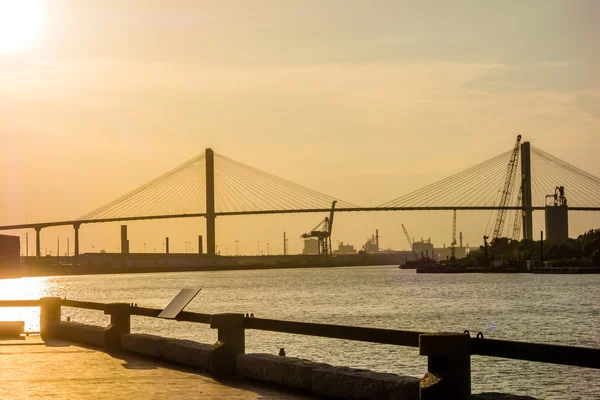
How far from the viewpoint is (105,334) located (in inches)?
834

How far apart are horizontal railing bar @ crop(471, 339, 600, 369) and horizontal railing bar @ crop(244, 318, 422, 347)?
1.06 m

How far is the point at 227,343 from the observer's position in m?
16.6

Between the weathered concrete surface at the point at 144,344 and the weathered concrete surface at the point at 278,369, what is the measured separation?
319cm

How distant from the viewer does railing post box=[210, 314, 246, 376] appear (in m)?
16.5

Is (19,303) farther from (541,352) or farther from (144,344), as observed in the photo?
(541,352)

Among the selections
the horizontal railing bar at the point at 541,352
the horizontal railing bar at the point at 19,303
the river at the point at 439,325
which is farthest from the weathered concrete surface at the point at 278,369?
the river at the point at 439,325

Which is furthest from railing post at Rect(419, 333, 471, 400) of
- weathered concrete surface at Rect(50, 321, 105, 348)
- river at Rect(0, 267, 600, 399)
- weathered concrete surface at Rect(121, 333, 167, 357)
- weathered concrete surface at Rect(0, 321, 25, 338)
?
river at Rect(0, 267, 600, 399)

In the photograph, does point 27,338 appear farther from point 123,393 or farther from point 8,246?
point 8,246

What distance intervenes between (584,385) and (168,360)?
853 inches

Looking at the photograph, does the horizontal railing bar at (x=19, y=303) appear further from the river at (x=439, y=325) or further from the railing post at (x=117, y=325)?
the river at (x=439, y=325)

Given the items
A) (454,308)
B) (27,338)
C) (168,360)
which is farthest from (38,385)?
(454,308)

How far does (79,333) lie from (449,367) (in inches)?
534

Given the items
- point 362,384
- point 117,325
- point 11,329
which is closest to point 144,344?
point 117,325

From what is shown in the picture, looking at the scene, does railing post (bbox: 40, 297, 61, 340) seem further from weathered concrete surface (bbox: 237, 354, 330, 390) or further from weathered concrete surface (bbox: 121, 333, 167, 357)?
weathered concrete surface (bbox: 237, 354, 330, 390)
